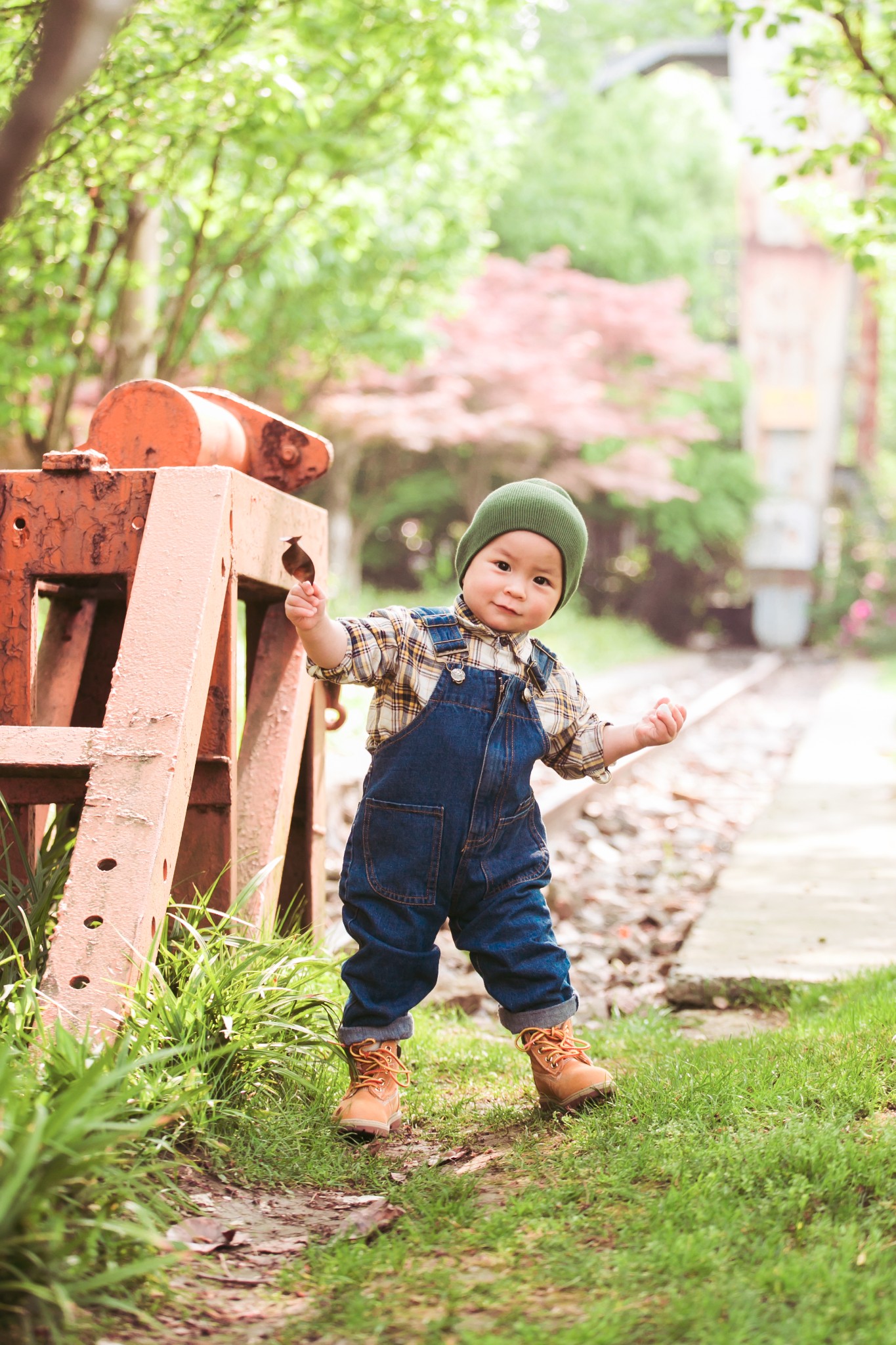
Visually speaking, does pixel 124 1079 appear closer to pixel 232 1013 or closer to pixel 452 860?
pixel 232 1013

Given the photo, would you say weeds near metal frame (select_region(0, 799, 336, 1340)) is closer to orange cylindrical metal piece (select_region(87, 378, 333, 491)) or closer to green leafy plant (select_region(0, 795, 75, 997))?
green leafy plant (select_region(0, 795, 75, 997))

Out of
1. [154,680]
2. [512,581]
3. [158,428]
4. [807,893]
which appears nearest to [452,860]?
[512,581]

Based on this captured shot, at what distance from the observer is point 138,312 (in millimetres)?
7965

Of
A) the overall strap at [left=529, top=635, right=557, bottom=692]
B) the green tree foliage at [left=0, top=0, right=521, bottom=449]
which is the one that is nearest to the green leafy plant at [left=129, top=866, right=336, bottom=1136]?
the overall strap at [left=529, top=635, right=557, bottom=692]

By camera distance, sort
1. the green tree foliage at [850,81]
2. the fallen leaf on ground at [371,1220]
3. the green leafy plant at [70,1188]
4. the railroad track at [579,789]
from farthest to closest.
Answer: the railroad track at [579,789] < the green tree foliage at [850,81] < the fallen leaf on ground at [371,1220] < the green leafy plant at [70,1188]

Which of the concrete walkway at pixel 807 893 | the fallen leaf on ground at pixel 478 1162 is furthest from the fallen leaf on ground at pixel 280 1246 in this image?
the concrete walkway at pixel 807 893

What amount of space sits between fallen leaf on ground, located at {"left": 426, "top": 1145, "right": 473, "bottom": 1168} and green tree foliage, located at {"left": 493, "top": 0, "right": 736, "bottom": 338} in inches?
851

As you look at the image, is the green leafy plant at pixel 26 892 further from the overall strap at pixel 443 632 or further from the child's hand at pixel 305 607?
the overall strap at pixel 443 632

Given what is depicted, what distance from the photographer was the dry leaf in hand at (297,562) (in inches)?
98.9

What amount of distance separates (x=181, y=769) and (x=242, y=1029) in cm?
53

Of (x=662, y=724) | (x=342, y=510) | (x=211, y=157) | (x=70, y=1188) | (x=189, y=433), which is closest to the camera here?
(x=70, y=1188)

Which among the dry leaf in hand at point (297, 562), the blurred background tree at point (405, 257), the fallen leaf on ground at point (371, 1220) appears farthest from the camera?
the blurred background tree at point (405, 257)

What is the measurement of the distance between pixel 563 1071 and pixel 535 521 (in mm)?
1177

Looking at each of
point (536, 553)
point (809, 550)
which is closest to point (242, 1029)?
point (536, 553)
